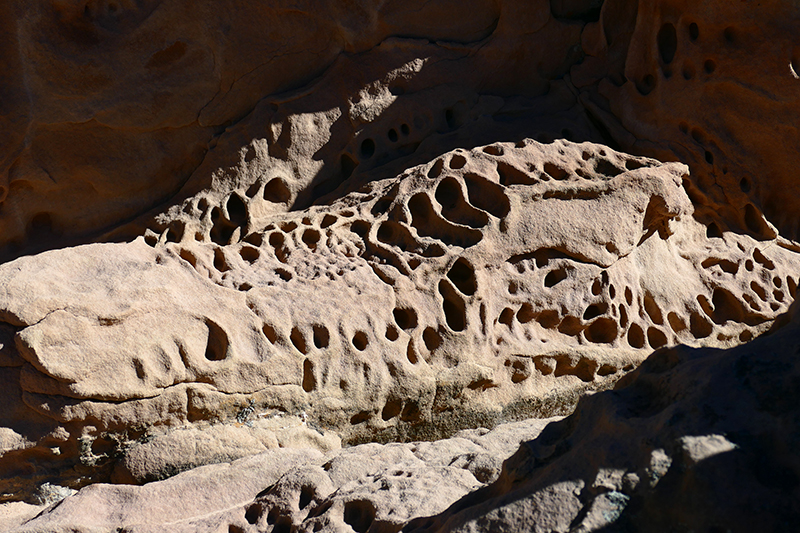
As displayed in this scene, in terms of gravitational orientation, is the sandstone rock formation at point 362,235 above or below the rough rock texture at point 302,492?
above

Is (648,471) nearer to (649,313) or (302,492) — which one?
(302,492)

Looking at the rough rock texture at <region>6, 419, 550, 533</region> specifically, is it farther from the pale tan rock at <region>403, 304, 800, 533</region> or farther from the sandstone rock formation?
the pale tan rock at <region>403, 304, 800, 533</region>

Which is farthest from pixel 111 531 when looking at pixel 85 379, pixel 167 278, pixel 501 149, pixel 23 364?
pixel 501 149

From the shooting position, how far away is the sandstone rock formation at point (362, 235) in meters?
2.61

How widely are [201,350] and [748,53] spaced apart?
3.29 m

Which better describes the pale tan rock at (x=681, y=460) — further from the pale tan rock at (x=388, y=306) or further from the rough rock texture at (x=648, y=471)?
the pale tan rock at (x=388, y=306)

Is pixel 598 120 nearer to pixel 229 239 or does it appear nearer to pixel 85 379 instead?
pixel 229 239

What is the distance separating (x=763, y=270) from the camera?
4168 millimetres

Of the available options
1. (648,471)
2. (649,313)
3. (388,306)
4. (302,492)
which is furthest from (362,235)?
(648,471)

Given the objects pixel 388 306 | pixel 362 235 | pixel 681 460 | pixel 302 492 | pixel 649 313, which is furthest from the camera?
pixel 649 313

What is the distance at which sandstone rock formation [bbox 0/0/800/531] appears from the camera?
8.57 ft

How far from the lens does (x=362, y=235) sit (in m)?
3.61

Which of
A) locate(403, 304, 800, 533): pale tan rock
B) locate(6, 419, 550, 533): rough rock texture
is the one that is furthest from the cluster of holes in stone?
locate(403, 304, 800, 533): pale tan rock

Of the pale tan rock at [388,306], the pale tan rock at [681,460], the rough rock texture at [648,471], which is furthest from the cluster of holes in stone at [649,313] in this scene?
the pale tan rock at [681,460]
